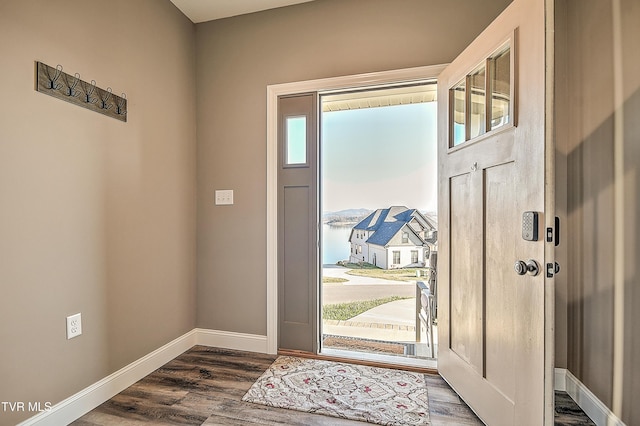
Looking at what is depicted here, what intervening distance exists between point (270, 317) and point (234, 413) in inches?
32.3

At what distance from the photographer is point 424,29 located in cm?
222

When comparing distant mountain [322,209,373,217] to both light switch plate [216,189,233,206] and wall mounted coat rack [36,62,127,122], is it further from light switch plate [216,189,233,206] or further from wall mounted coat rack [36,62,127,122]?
wall mounted coat rack [36,62,127,122]

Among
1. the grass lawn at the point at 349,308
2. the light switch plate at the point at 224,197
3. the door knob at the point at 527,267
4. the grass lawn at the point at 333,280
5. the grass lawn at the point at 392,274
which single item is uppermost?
the light switch plate at the point at 224,197

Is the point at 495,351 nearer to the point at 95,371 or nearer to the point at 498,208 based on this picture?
the point at 498,208

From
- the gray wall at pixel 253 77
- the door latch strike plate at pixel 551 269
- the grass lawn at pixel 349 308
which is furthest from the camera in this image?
the grass lawn at pixel 349 308

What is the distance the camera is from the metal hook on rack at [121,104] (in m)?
2.00

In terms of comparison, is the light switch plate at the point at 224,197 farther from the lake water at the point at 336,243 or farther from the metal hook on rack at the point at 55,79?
the lake water at the point at 336,243

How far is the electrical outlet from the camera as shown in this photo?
169 cm

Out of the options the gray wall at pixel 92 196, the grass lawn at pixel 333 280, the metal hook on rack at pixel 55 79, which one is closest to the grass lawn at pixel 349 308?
the grass lawn at pixel 333 280

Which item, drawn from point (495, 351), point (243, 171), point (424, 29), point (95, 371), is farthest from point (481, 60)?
point (95, 371)

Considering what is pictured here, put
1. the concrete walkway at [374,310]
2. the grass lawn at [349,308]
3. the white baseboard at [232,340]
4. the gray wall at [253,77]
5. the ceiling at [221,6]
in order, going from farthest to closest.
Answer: the grass lawn at [349,308], the concrete walkway at [374,310], the white baseboard at [232,340], the ceiling at [221,6], the gray wall at [253,77]

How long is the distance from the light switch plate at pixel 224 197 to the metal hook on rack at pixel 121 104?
2.91 feet

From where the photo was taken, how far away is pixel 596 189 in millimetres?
1748

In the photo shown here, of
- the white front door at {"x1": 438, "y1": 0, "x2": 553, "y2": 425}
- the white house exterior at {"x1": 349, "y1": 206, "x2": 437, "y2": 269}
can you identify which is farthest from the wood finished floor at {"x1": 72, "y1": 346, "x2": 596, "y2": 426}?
the white house exterior at {"x1": 349, "y1": 206, "x2": 437, "y2": 269}
